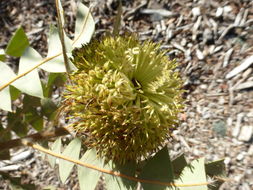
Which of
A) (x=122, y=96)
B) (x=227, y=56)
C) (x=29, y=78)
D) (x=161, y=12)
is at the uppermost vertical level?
(x=161, y=12)

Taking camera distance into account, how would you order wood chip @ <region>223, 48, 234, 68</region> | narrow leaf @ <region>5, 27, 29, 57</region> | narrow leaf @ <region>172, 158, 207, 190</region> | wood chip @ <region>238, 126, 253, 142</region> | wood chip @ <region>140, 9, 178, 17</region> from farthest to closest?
wood chip @ <region>140, 9, 178, 17</region> < wood chip @ <region>223, 48, 234, 68</region> < wood chip @ <region>238, 126, 253, 142</region> < narrow leaf @ <region>5, 27, 29, 57</region> < narrow leaf @ <region>172, 158, 207, 190</region>

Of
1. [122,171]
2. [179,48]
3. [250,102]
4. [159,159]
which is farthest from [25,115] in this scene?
[250,102]

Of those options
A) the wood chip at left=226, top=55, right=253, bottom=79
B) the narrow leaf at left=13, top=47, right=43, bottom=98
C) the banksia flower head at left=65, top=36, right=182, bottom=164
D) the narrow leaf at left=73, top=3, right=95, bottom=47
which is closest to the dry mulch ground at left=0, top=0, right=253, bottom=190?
the wood chip at left=226, top=55, right=253, bottom=79

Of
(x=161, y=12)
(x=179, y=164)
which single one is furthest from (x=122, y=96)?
(x=161, y=12)

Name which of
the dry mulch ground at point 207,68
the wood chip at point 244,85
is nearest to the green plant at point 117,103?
the dry mulch ground at point 207,68

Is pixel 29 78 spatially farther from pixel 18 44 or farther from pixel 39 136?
pixel 39 136

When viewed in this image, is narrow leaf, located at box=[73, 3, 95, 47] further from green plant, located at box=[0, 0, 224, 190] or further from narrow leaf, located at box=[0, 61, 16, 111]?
narrow leaf, located at box=[0, 61, 16, 111]

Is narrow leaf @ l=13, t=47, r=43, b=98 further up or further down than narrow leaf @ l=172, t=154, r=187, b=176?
further up
